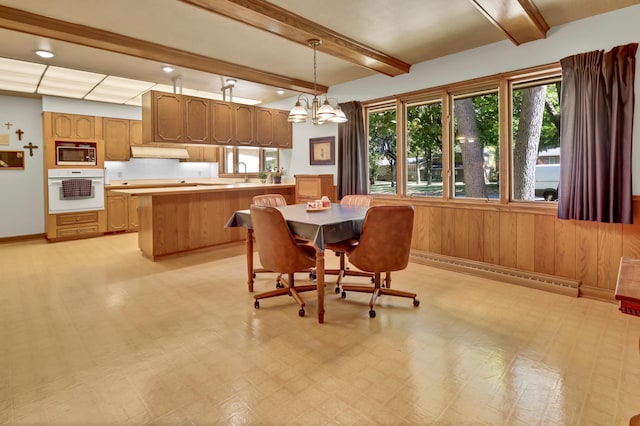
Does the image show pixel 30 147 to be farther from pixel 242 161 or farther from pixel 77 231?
pixel 242 161

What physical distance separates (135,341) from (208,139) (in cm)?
363

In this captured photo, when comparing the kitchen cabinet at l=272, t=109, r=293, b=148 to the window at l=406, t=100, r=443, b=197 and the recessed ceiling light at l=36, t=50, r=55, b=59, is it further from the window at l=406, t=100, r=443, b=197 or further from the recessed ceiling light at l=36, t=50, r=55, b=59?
the recessed ceiling light at l=36, t=50, r=55, b=59

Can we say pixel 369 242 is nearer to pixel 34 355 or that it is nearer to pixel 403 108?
pixel 34 355

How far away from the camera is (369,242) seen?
2.91 metres

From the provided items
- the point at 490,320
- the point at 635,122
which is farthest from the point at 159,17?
the point at 635,122

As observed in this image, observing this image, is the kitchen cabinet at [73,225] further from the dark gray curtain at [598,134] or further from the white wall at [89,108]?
the dark gray curtain at [598,134]

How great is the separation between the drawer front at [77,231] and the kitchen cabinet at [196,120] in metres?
2.91

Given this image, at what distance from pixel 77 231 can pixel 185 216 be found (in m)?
2.72

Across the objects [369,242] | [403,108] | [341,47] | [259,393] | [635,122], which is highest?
[341,47]

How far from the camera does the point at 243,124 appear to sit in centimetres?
601

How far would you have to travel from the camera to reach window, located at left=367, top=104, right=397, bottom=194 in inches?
207

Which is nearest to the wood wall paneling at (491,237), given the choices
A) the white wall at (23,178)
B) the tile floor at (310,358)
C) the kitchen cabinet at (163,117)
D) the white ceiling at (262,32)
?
the tile floor at (310,358)

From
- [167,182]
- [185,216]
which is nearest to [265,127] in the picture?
[185,216]

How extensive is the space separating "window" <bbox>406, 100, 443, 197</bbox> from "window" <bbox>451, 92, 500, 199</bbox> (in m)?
0.24
